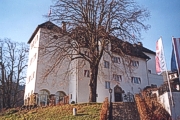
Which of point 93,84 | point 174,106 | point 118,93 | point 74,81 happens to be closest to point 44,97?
point 74,81

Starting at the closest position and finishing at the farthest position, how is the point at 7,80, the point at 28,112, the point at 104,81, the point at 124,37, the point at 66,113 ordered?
the point at 66,113 < the point at 28,112 < the point at 124,37 < the point at 104,81 < the point at 7,80

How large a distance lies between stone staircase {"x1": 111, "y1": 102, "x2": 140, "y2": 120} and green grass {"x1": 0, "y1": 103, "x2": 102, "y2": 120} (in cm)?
139

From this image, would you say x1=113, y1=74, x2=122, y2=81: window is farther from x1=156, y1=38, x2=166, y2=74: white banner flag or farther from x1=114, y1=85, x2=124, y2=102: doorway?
x1=156, y1=38, x2=166, y2=74: white banner flag

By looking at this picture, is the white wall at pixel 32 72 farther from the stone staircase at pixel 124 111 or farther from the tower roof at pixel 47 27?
the stone staircase at pixel 124 111

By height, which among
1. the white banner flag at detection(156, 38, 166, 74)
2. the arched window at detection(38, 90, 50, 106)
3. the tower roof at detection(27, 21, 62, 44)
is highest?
the tower roof at detection(27, 21, 62, 44)

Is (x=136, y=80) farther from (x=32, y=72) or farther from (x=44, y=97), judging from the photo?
(x=32, y=72)

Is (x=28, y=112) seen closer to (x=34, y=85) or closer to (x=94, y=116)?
(x=94, y=116)

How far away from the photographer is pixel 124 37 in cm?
2277

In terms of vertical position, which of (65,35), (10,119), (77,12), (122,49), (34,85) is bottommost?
(10,119)

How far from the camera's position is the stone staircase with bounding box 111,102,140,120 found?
1728 centimetres

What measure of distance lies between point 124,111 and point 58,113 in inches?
222

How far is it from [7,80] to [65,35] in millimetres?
19690

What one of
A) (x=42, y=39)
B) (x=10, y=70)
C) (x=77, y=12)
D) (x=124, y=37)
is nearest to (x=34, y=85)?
(x=42, y=39)

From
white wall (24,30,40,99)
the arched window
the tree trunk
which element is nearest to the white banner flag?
the tree trunk
